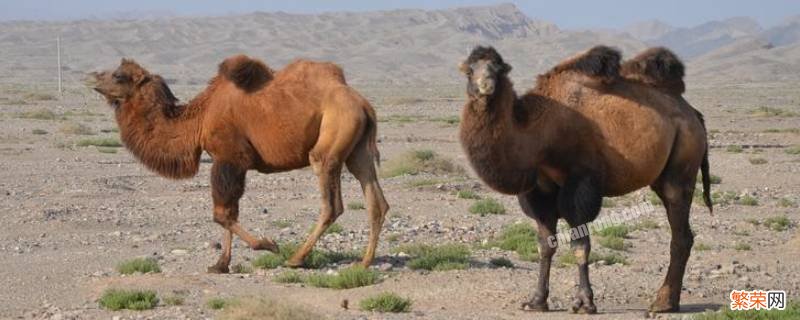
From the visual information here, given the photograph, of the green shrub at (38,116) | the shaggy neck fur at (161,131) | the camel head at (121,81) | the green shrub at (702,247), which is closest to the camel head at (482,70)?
the shaggy neck fur at (161,131)

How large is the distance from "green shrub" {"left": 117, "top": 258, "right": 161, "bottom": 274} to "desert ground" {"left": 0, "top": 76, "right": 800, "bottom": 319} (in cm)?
10

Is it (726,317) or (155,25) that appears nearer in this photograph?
(726,317)

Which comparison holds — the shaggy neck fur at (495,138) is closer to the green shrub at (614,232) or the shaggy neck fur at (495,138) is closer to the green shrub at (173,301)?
the green shrub at (173,301)

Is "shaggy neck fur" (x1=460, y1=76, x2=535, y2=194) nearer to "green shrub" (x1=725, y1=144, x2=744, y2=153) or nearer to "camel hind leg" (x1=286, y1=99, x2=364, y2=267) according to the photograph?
"camel hind leg" (x1=286, y1=99, x2=364, y2=267)

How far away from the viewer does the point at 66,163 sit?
1077 inches

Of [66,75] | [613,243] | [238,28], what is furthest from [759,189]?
[238,28]

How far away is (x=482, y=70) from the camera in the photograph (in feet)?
30.4

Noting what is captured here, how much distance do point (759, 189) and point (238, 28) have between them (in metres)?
158

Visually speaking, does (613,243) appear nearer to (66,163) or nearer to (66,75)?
(66,163)

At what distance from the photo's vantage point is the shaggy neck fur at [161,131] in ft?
41.7

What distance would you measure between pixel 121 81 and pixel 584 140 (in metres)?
5.38

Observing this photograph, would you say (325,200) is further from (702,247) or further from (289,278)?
(702,247)

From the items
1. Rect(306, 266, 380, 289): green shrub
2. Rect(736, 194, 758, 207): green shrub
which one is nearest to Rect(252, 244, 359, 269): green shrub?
Rect(306, 266, 380, 289): green shrub

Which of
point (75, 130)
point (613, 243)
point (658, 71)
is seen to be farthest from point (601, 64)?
point (75, 130)
